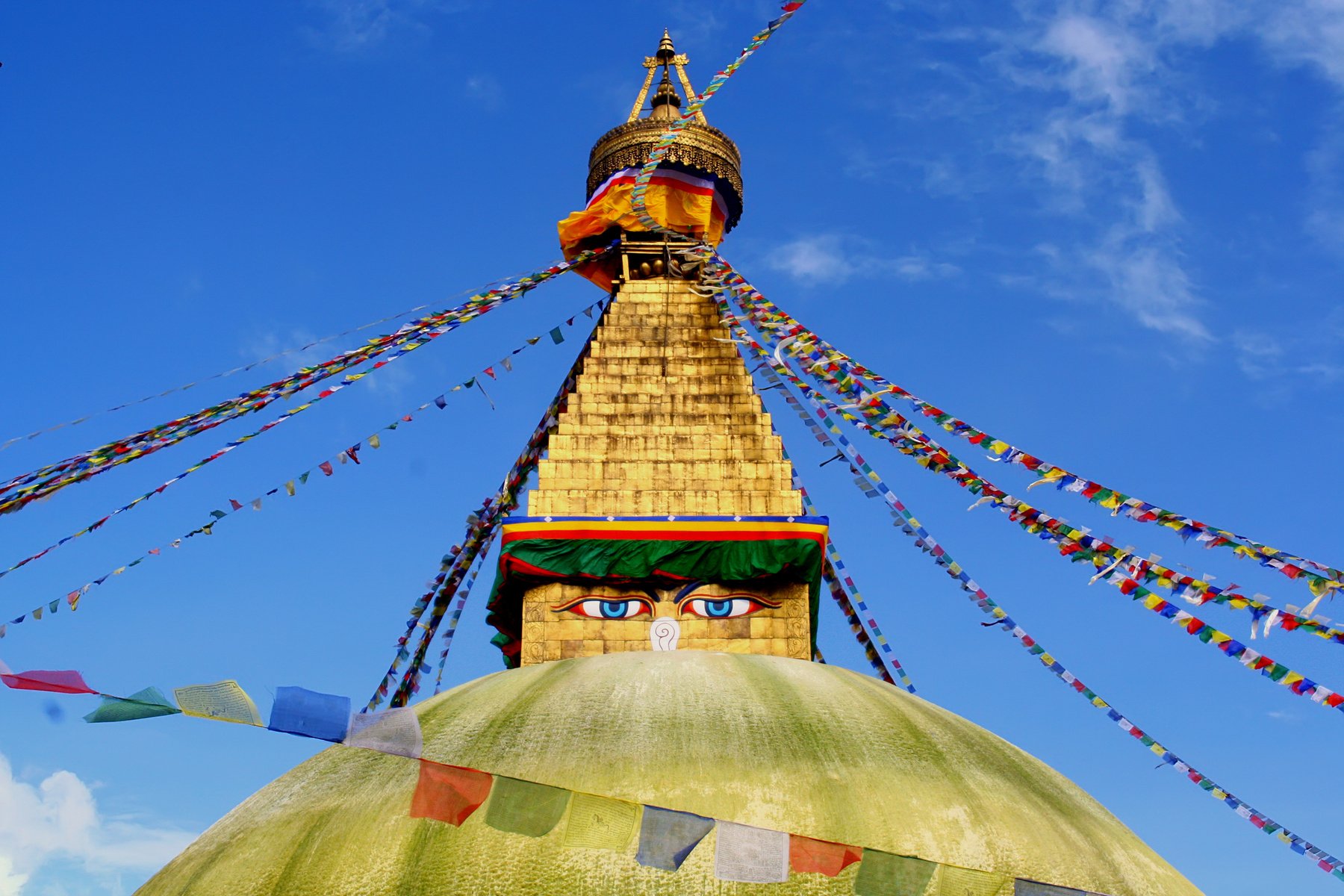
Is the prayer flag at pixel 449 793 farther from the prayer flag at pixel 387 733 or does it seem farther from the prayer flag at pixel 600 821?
the prayer flag at pixel 600 821

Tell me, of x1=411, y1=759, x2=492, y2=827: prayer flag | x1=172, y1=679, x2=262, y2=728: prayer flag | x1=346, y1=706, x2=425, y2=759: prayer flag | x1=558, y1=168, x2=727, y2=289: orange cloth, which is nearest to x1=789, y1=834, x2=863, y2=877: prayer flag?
x1=411, y1=759, x2=492, y2=827: prayer flag

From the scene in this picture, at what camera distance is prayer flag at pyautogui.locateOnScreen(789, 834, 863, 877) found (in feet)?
15.7

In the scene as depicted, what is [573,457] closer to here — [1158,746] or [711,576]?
[711,576]

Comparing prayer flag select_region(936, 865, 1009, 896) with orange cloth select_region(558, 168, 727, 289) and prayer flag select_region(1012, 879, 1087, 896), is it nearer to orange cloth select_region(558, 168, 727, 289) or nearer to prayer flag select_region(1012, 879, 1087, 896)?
prayer flag select_region(1012, 879, 1087, 896)

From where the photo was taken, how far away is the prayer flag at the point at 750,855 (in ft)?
15.4

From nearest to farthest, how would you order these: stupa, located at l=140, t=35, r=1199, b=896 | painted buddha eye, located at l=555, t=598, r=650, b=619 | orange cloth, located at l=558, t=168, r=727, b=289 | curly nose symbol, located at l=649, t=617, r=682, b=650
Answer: stupa, located at l=140, t=35, r=1199, b=896 < curly nose symbol, located at l=649, t=617, r=682, b=650 < painted buddha eye, located at l=555, t=598, r=650, b=619 < orange cloth, located at l=558, t=168, r=727, b=289

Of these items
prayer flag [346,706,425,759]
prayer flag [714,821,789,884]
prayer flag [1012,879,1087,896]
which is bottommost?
prayer flag [1012,879,1087,896]

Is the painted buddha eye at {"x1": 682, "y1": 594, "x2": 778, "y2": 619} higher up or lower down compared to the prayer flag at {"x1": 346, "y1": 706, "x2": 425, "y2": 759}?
higher up

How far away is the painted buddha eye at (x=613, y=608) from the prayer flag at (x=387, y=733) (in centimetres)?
515

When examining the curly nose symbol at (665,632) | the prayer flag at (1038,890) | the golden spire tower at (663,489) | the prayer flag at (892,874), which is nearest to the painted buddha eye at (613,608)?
the golden spire tower at (663,489)

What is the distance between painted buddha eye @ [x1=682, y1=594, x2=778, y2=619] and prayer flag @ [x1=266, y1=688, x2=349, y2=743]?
5417mm

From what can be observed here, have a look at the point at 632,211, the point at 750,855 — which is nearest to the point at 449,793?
the point at 750,855

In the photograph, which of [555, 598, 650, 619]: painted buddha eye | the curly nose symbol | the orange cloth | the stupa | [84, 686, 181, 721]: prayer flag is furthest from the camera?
the orange cloth

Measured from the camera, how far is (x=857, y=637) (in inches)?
479
